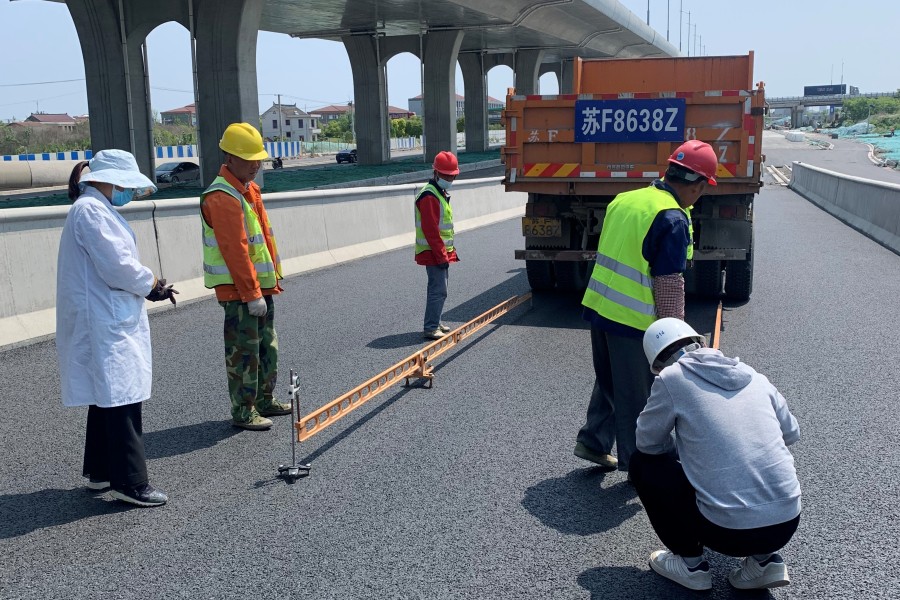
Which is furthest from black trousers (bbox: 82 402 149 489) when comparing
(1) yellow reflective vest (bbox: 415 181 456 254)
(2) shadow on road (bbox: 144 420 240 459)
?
(1) yellow reflective vest (bbox: 415 181 456 254)

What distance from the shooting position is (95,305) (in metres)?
4.63

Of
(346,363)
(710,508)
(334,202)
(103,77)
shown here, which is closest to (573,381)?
(346,363)

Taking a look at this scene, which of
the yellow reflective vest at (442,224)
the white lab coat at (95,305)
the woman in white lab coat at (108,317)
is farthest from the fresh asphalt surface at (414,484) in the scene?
the yellow reflective vest at (442,224)

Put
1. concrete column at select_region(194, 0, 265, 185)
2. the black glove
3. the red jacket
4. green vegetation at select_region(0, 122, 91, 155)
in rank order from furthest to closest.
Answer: green vegetation at select_region(0, 122, 91, 155)
concrete column at select_region(194, 0, 265, 185)
the red jacket
the black glove

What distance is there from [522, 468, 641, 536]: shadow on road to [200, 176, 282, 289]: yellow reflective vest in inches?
97.2

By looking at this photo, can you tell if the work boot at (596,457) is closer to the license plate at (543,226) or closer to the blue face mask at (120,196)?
the blue face mask at (120,196)

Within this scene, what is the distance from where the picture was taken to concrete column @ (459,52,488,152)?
2495 inches

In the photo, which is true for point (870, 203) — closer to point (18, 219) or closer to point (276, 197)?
point (276, 197)

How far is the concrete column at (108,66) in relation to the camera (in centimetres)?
2973

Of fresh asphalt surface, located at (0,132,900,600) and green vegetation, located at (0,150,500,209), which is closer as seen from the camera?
fresh asphalt surface, located at (0,132,900,600)

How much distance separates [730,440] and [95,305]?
3.22 metres

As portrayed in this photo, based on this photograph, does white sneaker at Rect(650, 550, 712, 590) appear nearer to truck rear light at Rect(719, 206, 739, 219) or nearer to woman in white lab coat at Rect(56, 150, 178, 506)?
woman in white lab coat at Rect(56, 150, 178, 506)

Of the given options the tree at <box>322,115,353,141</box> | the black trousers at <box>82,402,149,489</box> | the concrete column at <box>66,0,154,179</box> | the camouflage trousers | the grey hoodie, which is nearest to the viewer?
the grey hoodie

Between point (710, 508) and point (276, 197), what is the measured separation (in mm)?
10170
